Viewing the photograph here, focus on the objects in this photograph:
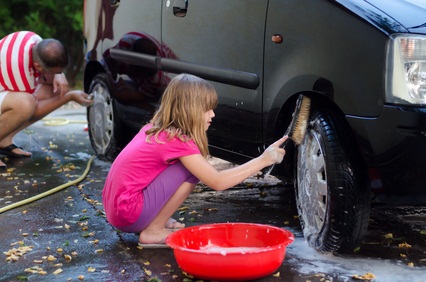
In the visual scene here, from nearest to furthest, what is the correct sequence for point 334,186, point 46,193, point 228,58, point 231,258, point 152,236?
1. point 231,258
2. point 334,186
3. point 152,236
4. point 228,58
5. point 46,193

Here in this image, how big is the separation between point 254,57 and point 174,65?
2.61ft

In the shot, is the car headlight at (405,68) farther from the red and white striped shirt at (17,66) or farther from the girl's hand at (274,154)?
the red and white striped shirt at (17,66)

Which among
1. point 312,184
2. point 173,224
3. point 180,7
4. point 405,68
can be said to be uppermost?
point 180,7

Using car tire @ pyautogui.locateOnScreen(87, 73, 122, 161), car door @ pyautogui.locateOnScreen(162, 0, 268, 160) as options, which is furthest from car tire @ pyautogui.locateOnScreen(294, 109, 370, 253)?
car tire @ pyautogui.locateOnScreen(87, 73, 122, 161)

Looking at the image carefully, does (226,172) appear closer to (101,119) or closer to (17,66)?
(101,119)

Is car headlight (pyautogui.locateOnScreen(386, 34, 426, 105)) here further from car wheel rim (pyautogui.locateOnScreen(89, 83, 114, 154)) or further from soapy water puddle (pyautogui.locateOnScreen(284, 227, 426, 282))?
car wheel rim (pyautogui.locateOnScreen(89, 83, 114, 154))

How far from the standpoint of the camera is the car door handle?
4.30 meters

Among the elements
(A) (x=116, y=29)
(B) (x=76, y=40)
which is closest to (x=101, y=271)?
(A) (x=116, y=29)

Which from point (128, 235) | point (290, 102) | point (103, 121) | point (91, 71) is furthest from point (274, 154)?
point (91, 71)

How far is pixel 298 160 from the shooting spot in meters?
3.56

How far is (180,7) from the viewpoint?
4324mm

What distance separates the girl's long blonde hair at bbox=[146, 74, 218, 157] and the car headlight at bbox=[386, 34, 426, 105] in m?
0.85

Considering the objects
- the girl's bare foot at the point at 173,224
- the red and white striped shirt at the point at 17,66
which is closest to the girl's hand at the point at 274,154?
the girl's bare foot at the point at 173,224

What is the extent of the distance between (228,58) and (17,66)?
2.36 metres
